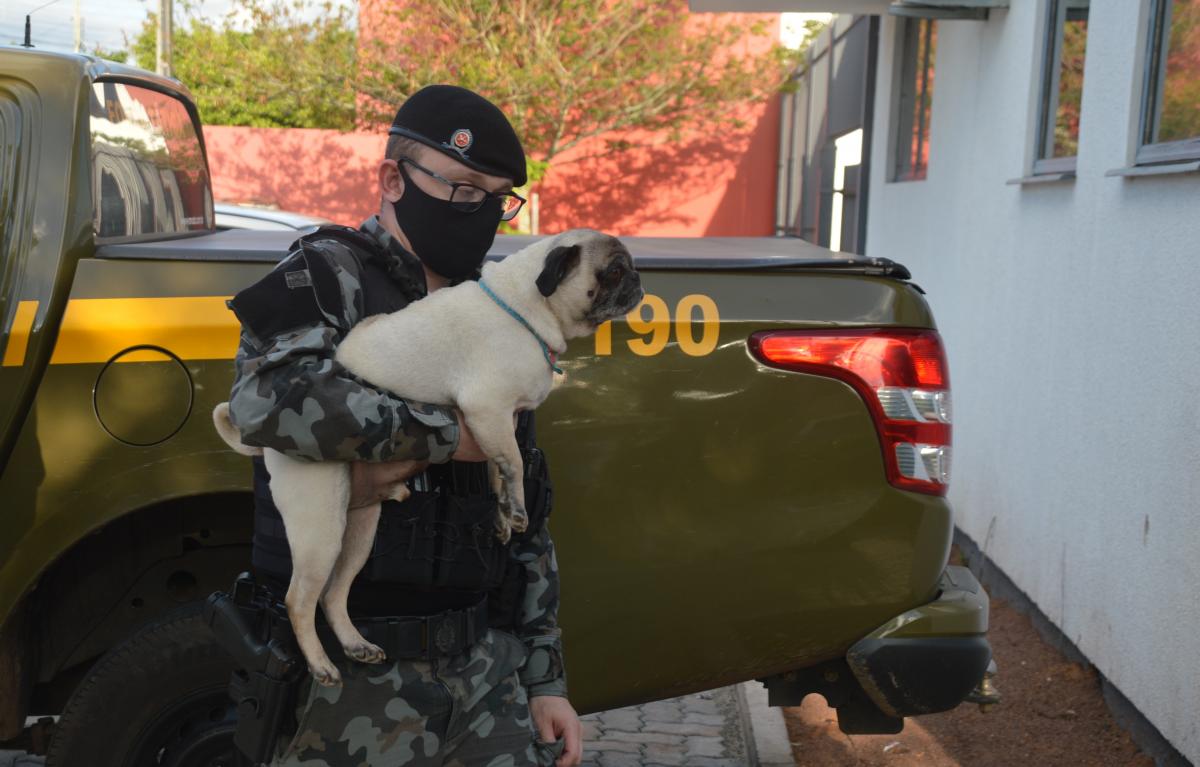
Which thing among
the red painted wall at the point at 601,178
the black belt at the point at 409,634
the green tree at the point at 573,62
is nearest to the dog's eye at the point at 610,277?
the black belt at the point at 409,634

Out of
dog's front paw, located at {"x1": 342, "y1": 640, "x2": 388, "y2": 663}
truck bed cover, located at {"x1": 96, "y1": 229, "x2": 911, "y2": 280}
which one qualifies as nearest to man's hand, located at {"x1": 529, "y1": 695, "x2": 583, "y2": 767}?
dog's front paw, located at {"x1": 342, "y1": 640, "x2": 388, "y2": 663}

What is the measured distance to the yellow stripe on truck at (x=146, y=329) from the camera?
282 cm

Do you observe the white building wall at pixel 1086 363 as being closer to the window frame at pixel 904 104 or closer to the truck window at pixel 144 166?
the window frame at pixel 904 104

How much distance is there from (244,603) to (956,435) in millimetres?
6199

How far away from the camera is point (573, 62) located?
19.9 metres

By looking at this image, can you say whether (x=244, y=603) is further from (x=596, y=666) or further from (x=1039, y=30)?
(x=1039, y=30)

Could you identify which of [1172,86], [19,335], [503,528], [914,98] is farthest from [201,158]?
[914,98]

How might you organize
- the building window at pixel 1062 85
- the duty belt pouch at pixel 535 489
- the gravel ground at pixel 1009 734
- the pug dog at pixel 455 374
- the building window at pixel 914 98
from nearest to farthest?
the pug dog at pixel 455 374 → the duty belt pouch at pixel 535 489 → the gravel ground at pixel 1009 734 → the building window at pixel 1062 85 → the building window at pixel 914 98

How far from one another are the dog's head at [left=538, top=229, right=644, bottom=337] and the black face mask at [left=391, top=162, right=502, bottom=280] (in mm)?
126

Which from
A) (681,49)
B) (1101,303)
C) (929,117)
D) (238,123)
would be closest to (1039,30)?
(1101,303)

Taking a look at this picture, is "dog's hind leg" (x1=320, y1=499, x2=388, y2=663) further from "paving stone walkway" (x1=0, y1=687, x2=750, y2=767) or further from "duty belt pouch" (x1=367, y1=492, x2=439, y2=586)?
"paving stone walkway" (x1=0, y1=687, x2=750, y2=767)

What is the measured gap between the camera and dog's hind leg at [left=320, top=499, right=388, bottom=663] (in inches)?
79.9

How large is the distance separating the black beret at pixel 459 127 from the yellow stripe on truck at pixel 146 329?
0.92 metres

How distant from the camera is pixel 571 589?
2957mm
